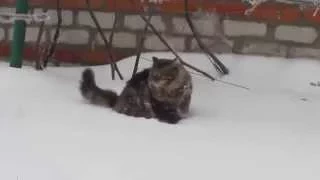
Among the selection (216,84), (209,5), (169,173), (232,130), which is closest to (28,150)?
(169,173)

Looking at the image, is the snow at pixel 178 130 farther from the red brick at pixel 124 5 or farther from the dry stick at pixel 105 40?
the red brick at pixel 124 5

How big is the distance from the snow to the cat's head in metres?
0.28

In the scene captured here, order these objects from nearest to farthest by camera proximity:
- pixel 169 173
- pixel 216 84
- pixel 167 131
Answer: pixel 169 173 < pixel 167 131 < pixel 216 84

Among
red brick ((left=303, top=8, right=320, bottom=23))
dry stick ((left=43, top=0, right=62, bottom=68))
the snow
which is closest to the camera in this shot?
the snow

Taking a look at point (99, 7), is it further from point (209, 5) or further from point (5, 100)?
point (5, 100)

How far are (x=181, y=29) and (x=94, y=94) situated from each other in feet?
4.89

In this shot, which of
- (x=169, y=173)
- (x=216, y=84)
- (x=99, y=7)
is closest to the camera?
(x=169, y=173)

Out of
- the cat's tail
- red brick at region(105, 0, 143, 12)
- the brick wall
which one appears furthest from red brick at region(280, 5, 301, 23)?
the cat's tail

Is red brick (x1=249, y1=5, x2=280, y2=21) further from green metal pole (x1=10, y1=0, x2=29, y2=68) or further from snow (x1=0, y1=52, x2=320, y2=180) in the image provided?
green metal pole (x1=10, y1=0, x2=29, y2=68)

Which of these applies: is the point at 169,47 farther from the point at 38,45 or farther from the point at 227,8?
the point at 38,45

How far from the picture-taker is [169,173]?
363 cm

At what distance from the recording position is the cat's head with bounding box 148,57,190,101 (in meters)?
4.91

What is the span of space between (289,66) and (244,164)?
2409mm

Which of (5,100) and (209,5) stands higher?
(209,5)
